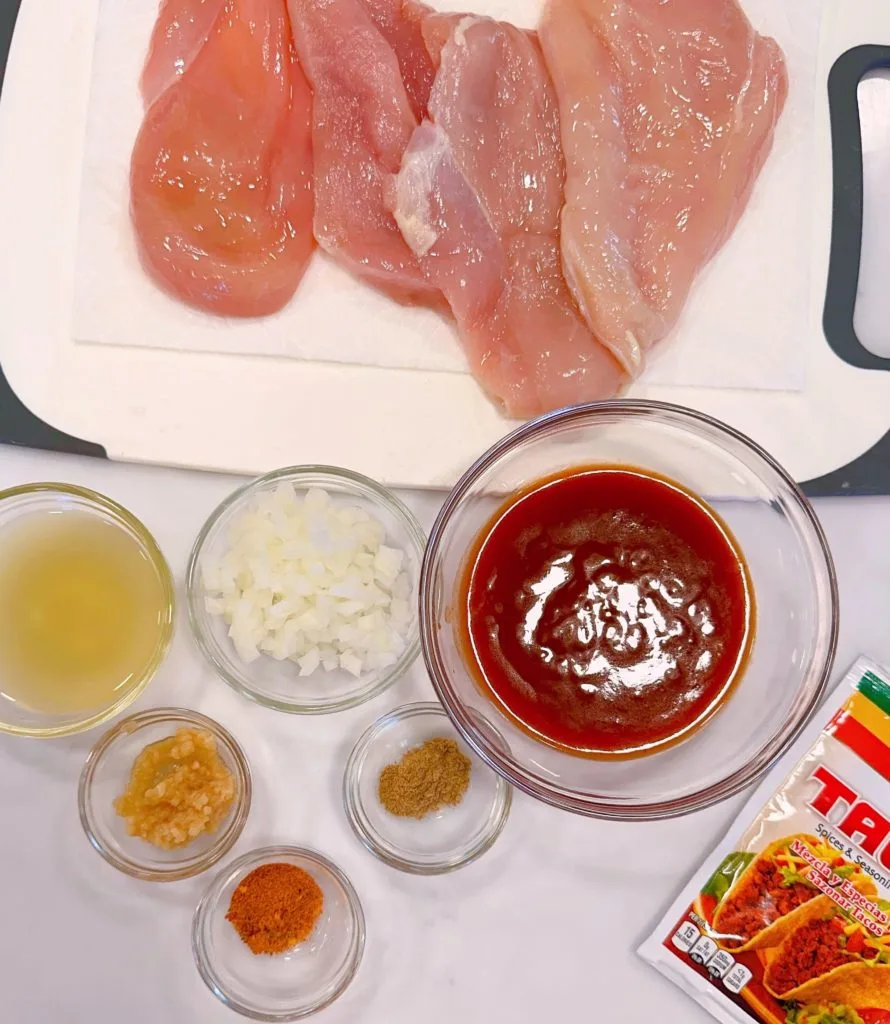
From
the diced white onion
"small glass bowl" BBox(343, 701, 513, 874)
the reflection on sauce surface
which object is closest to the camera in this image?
the reflection on sauce surface

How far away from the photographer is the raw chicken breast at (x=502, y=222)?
1.53 metres

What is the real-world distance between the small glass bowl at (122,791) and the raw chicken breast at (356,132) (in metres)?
0.88

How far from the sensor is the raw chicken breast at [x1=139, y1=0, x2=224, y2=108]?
62.2 inches

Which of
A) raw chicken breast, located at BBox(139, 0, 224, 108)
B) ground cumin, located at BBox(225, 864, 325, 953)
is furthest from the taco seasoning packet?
raw chicken breast, located at BBox(139, 0, 224, 108)

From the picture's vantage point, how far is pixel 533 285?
5.15 ft

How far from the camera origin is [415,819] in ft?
5.21

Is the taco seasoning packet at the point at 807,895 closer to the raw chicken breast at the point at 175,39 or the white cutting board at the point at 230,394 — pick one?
the white cutting board at the point at 230,394

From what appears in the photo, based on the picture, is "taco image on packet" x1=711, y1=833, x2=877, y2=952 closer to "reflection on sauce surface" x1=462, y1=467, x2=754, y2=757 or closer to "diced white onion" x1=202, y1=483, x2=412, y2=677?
"reflection on sauce surface" x1=462, y1=467, x2=754, y2=757

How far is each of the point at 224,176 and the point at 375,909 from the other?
4.46 feet

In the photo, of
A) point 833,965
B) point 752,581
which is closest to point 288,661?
point 752,581

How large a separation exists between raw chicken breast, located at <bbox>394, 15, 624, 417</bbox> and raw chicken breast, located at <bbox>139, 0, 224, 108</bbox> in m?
0.42

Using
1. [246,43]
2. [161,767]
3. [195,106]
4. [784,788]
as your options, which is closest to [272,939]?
[161,767]

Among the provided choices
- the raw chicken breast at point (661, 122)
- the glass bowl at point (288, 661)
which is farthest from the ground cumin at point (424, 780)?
the raw chicken breast at point (661, 122)

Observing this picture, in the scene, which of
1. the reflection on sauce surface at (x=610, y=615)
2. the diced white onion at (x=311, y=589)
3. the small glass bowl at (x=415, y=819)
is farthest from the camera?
the small glass bowl at (x=415, y=819)
